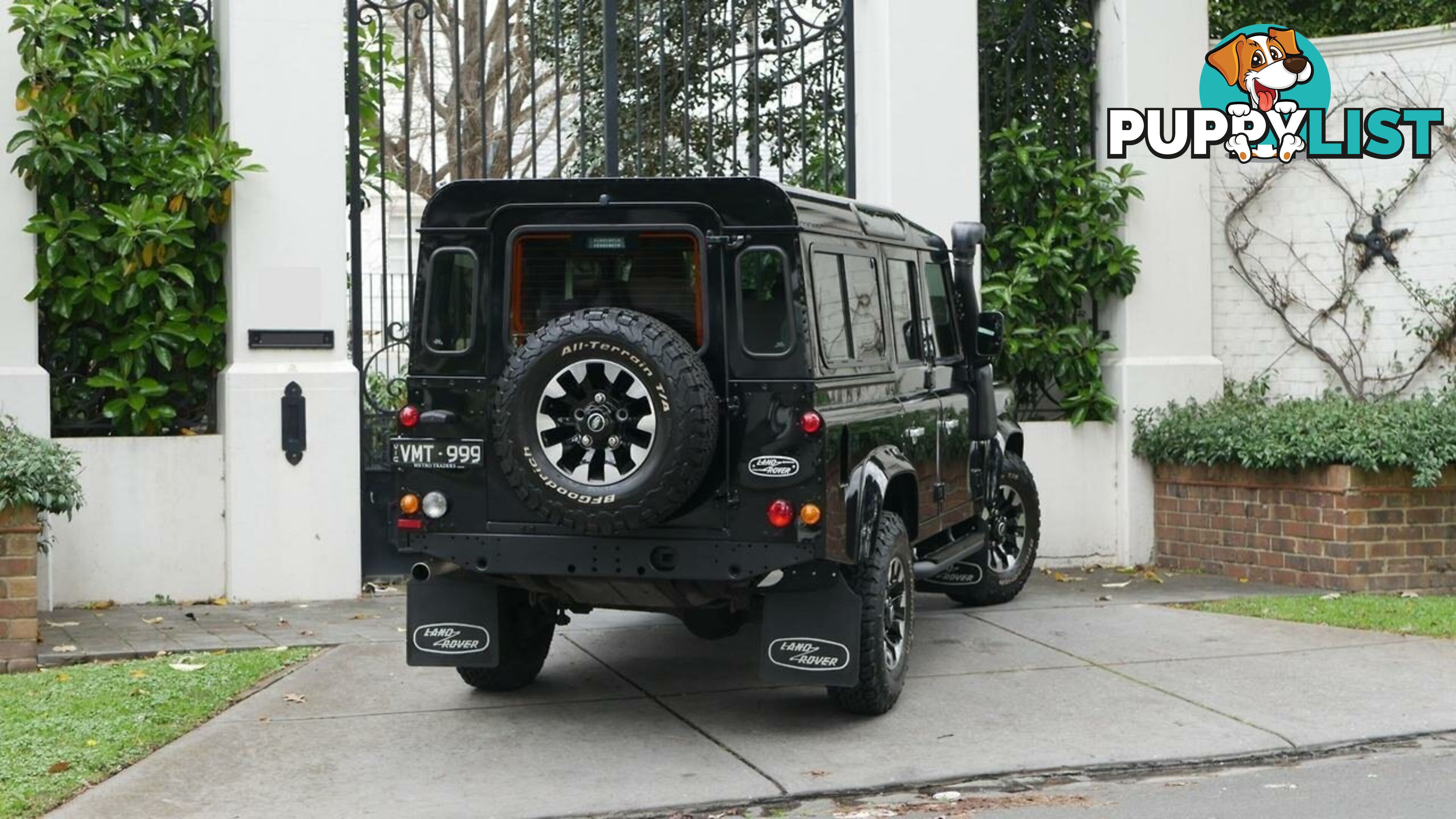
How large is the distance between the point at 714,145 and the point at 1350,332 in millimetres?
4925

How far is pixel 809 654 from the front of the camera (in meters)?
7.01

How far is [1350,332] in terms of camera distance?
41.7 ft

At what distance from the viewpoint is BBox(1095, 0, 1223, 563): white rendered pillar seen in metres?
12.4

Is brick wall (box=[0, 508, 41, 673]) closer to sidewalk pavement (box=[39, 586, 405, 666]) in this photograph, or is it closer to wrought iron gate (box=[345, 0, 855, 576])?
sidewalk pavement (box=[39, 586, 405, 666])

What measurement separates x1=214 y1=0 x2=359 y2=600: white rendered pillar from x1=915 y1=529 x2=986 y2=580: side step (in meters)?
3.77

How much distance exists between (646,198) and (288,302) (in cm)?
428

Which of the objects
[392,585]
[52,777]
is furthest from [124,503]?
[52,777]

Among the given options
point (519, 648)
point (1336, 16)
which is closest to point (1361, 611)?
point (519, 648)

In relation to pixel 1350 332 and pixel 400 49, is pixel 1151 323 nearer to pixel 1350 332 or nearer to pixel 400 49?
pixel 1350 332

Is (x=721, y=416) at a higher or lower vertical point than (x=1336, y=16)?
lower

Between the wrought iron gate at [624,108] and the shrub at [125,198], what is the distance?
0.95m

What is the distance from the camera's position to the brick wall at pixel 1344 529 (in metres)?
10.9

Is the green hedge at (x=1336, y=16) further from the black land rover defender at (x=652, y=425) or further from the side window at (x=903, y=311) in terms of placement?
the black land rover defender at (x=652, y=425)

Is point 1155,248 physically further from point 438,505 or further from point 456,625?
point 438,505
